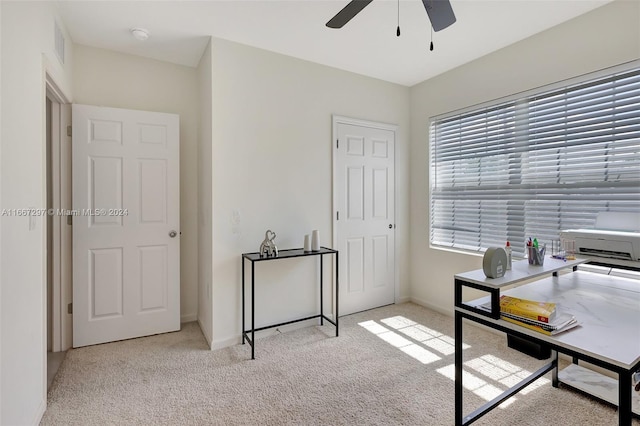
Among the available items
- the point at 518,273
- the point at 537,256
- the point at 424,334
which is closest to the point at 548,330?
the point at 518,273

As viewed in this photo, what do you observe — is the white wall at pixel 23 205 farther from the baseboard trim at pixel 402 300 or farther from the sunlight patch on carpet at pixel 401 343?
the baseboard trim at pixel 402 300

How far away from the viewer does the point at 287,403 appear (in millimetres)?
2021

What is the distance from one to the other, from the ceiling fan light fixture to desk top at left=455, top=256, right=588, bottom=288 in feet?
9.87

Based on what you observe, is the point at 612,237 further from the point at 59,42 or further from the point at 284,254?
the point at 59,42

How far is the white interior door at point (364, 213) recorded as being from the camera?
3486mm

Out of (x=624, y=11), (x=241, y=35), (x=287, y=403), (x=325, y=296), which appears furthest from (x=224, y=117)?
(x=624, y=11)

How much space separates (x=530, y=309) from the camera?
55.8 inches

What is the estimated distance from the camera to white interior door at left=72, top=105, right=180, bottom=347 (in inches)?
110

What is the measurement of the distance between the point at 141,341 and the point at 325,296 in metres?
1.78

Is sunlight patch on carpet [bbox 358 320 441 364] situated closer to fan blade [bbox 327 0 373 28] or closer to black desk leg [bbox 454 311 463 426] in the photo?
black desk leg [bbox 454 311 463 426]

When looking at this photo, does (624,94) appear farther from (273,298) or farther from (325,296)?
(273,298)

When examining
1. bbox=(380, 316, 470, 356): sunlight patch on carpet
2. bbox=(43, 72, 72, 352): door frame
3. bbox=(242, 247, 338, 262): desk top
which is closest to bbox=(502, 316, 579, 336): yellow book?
bbox=(380, 316, 470, 356): sunlight patch on carpet

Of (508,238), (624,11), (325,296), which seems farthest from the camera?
(325,296)

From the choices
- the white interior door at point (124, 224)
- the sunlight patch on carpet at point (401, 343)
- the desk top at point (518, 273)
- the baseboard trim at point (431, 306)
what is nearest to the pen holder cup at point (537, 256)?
the desk top at point (518, 273)
